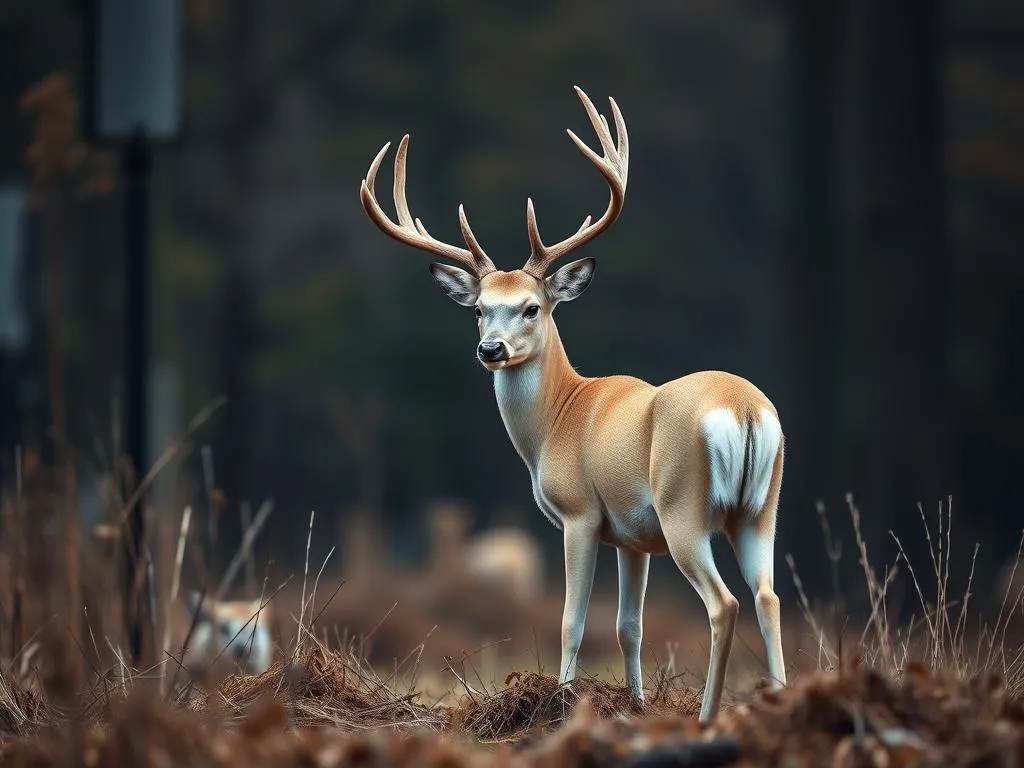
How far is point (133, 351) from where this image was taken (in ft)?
25.8

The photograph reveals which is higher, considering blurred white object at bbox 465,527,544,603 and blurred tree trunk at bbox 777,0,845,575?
blurred tree trunk at bbox 777,0,845,575

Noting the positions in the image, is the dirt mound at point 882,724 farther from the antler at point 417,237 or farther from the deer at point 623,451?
the antler at point 417,237

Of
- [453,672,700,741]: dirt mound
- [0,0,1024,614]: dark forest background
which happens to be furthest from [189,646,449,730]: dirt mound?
[0,0,1024,614]: dark forest background

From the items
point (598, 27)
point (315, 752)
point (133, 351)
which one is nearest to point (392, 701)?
point (315, 752)

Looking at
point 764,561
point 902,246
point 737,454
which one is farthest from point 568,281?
point 902,246

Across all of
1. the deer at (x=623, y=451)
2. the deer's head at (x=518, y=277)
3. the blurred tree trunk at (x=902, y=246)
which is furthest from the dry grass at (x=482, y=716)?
the blurred tree trunk at (x=902, y=246)

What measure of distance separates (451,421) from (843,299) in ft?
23.8

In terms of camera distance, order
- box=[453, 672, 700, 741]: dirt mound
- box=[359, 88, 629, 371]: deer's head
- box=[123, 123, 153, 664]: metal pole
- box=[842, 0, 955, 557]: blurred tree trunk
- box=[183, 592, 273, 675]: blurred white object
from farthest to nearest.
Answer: box=[842, 0, 955, 557]: blurred tree trunk → box=[123, 123, 153, 664]: metal pole → box=[183, 592, 273, 675]: blurred white object → box=[359, 88, 629, 371]: deer's head → box=[453, 672, 700, 741]: dirt mound

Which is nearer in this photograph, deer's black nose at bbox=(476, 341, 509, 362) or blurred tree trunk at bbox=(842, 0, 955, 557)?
deer's black nose at bbox=(476, 341, 509, 362)

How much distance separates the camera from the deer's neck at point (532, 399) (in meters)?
6.04

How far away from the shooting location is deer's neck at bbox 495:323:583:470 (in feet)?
19.8

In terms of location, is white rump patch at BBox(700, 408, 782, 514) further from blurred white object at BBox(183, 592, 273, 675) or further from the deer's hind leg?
blurred white object at BBox(183, 592, 273, 675)

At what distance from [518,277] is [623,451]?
0.88 metres

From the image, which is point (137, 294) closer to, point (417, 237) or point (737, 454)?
point (417, 237)
